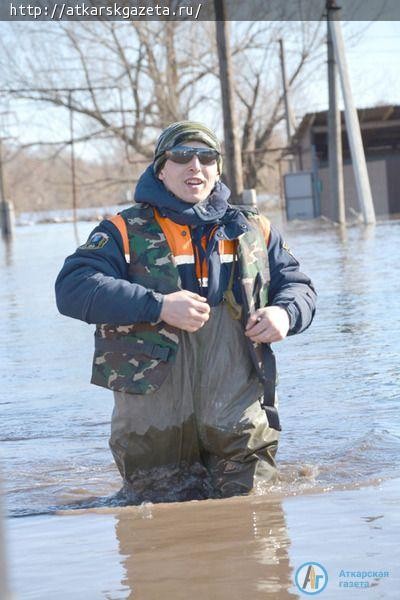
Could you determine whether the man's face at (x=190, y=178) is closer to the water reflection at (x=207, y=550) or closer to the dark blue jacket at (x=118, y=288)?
the dark blue jacket at (x=118, y=288)

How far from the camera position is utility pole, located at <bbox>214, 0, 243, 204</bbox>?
23.3m

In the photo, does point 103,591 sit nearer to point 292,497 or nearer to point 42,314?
point 292,497

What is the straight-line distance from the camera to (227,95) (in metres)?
23.7

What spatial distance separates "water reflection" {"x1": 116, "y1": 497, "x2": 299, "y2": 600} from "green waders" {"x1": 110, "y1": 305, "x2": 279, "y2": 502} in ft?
0.48

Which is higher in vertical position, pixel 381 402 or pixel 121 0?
pixel 121 0

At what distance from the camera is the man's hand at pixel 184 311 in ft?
14.3

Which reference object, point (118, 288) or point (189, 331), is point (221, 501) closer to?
point (189, 331)

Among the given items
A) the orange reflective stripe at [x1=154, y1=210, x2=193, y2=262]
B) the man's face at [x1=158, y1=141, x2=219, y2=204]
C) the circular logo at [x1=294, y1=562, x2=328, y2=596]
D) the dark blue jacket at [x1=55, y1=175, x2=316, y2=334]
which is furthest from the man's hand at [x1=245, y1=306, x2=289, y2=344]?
the circular logo at [x1=294, y1=562, x2=328, y2=596]

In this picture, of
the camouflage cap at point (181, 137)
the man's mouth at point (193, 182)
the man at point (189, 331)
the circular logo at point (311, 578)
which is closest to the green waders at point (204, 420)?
the man at point (189, 331)

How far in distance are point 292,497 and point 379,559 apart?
104 cm

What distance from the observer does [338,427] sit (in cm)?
638

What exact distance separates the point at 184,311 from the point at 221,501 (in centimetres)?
77

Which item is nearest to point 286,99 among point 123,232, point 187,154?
point 187,154

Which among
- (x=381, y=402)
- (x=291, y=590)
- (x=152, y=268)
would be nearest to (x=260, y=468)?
(x=152, y=268)
